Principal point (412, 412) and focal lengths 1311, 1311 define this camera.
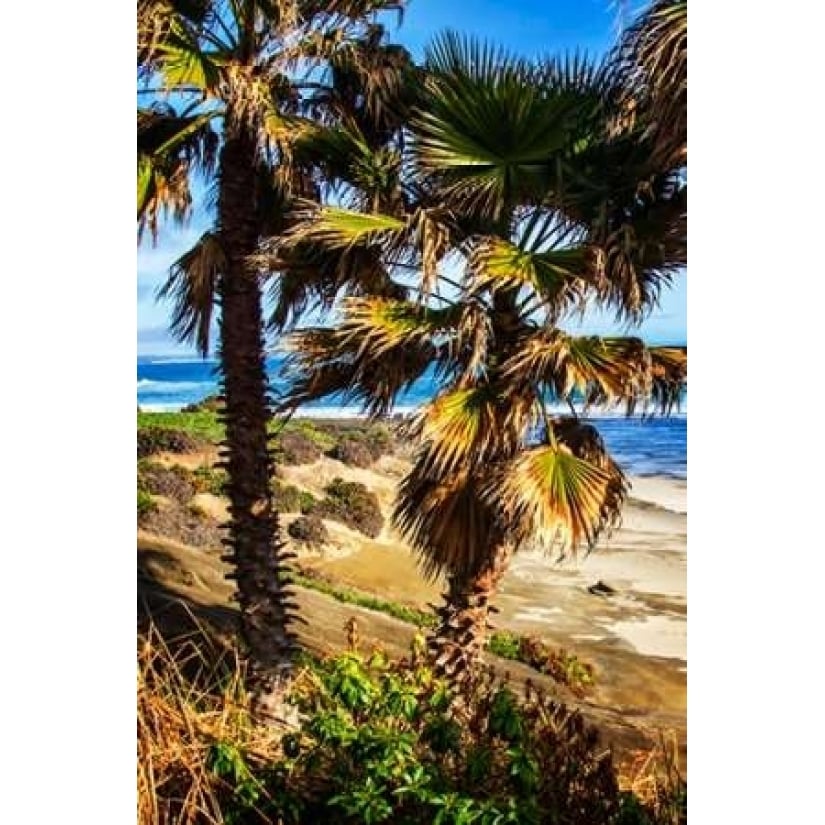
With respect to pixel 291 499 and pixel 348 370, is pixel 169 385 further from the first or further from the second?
pixel 348 370

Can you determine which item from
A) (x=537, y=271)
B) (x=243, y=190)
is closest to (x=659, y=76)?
(x=537, y=271)

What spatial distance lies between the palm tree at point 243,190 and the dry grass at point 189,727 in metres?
0.12

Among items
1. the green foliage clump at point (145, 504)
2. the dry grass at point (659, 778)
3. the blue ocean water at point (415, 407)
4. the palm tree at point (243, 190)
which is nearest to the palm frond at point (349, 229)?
the palm tree at point (243, 190)

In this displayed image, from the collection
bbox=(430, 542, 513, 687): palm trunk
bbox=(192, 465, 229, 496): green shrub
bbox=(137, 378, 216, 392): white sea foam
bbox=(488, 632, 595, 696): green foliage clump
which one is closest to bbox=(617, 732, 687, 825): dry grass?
bbox=(488, 632, 595, 696): green foliage clump

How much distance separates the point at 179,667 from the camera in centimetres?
421

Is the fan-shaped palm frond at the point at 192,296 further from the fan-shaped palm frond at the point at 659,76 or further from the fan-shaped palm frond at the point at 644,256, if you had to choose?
the fan-shaped palm frond at the point at 659,76

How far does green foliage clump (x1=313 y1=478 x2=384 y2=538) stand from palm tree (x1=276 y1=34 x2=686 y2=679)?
0.32 feet

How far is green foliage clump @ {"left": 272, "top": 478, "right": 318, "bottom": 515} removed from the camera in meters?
4.16

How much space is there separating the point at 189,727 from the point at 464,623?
34.6 inches

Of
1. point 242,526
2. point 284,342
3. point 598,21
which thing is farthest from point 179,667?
point 598,21

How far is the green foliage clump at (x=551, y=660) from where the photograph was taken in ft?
12.7

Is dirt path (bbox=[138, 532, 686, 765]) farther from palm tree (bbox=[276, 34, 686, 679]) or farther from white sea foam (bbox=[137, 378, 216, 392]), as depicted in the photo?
white sea foam (bbox=[137, 378, 216, 392])
